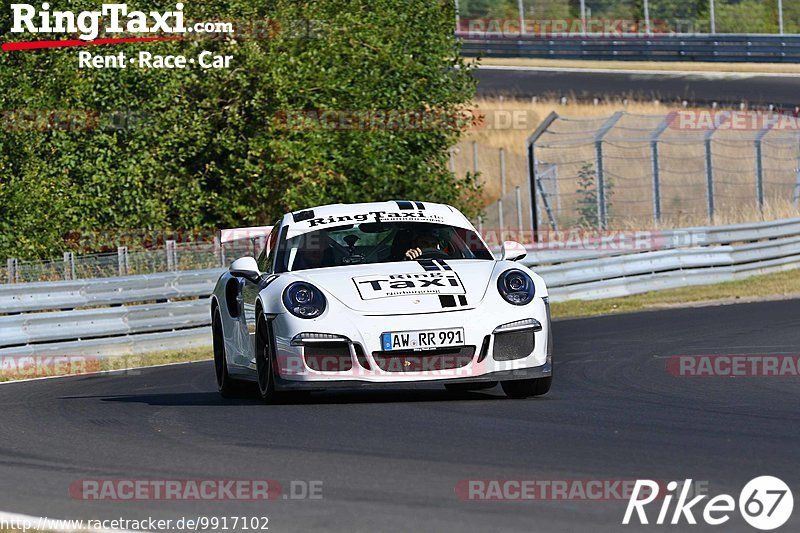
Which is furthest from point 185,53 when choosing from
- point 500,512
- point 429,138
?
point 500,512

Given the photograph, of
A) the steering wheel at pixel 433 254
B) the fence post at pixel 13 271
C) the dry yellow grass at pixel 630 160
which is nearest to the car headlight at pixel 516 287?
the steering wheel at pixel 433 254

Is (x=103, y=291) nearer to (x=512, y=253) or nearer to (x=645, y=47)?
(x=512, y=253)

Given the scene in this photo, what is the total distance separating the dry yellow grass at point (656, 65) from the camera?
154 ft

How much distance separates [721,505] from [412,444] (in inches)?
91.4

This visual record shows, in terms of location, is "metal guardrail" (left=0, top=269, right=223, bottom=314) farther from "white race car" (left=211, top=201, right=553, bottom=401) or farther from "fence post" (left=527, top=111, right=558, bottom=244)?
"fence post" (left=527, top=111, right=558, bottom=244)

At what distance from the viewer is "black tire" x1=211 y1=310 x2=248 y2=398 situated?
1123 centimetres

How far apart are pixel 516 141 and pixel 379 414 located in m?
34.9

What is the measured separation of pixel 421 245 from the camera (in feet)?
34.1

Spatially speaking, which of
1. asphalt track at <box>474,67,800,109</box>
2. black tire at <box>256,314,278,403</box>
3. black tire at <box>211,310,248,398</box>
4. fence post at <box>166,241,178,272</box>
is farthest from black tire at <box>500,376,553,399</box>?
asphalt track at <box>474,67,800,109</box>

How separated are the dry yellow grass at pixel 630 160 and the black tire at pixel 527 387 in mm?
24070

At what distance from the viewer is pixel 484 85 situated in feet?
156

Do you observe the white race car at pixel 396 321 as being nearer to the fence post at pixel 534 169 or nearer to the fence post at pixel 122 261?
the fence post at pixel 122 261

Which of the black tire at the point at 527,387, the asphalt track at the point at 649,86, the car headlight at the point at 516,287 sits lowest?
the black tire at the point at 527,387

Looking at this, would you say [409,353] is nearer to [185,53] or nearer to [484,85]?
[185,53]
